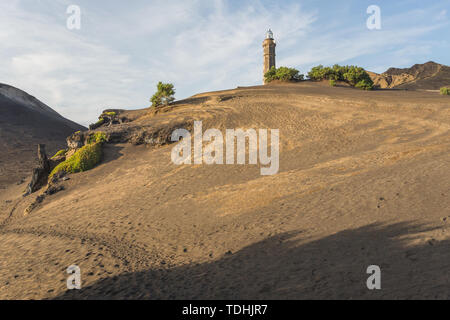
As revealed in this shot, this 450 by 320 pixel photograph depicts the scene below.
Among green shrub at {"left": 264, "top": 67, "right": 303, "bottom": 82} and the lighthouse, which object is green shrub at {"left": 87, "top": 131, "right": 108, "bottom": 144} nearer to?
green shrub at {"left": 264, "top": 67, "right": 303, "bottom": 82}

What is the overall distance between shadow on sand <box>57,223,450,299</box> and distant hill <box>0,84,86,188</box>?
24.9 meters

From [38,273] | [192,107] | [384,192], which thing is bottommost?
[38,273]

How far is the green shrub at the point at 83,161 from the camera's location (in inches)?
688

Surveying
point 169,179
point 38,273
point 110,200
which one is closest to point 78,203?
point 110,200

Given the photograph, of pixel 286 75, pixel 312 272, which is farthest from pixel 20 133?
pixel 312 272

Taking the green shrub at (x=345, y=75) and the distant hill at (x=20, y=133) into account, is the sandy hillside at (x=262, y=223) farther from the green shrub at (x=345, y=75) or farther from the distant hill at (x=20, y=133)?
the distant hill at (x=20, y=133)

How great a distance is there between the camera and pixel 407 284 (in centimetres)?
461

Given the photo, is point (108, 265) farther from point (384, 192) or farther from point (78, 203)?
point (384, 192)

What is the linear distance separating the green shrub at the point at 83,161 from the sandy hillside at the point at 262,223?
659mm

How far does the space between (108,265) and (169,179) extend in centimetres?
681

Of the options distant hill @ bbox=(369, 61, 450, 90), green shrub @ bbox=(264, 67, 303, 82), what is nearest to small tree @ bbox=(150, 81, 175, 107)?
green shrub @ bbox=(264, 67, 303, 82)

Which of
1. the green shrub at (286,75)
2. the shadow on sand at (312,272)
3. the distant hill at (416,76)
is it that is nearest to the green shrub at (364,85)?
the green shrub at (286,75)

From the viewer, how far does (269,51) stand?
45.9m

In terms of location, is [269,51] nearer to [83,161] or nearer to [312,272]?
[83,161]
